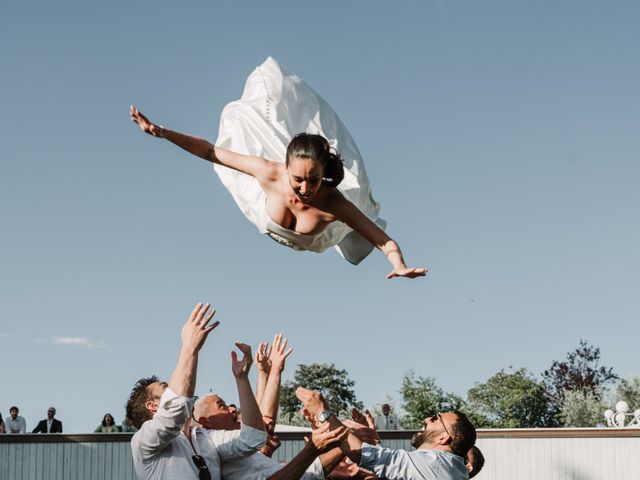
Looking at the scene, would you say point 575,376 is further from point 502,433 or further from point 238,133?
point 238,133

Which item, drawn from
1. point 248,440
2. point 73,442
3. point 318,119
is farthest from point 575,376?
point 248,440

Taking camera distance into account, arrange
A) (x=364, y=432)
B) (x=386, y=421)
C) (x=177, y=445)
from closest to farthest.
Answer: (x=177, y=445), (x=364, y=432), (x=386, y=421)

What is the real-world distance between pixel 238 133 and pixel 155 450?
10.5ft

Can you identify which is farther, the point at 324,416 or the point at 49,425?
the point at 49,425

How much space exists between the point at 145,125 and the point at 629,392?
28.5 metres

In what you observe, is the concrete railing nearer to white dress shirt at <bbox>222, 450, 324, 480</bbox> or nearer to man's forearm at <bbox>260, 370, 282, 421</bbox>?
Answer: man's forearm at <bbox>260, 370, 282, 421</bbox>

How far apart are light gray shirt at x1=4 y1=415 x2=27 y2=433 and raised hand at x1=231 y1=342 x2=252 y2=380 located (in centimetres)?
990

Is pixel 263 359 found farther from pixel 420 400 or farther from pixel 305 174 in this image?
pixel 420 400

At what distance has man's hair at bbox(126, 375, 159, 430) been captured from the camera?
425 centimetres

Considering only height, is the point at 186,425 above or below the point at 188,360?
below

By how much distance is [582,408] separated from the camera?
3123cm

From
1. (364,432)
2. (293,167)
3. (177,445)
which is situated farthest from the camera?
(293,167)

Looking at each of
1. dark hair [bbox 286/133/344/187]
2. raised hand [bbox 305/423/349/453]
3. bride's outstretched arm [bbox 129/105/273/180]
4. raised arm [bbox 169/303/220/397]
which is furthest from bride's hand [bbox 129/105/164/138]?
raised hand [bbox 305/423/349/453]

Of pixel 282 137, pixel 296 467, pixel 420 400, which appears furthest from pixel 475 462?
pixel 420 400
